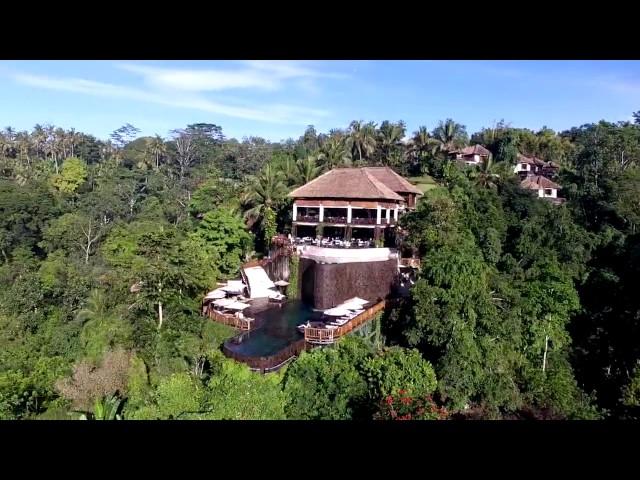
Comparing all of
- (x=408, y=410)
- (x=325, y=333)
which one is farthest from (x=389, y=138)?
(x=408, y=410)

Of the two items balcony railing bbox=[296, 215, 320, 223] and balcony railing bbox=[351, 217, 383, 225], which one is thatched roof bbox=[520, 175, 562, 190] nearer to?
balcony railing bbox=[351, 217, 383, 225]

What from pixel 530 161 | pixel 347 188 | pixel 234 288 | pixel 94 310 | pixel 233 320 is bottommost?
pixel 94 310

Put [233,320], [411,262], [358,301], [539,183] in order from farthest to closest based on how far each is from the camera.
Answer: [539,183]
[411,262]
[358,301]
[233,320]

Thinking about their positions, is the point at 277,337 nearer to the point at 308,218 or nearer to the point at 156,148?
the point at 308,218

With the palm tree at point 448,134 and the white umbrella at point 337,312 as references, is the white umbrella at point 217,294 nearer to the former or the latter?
the white umbrella at point 337,312

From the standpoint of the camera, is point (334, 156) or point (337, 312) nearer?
point (337, 312)

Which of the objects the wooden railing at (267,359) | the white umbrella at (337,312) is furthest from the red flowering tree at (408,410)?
the white umbrella at (337,312)
